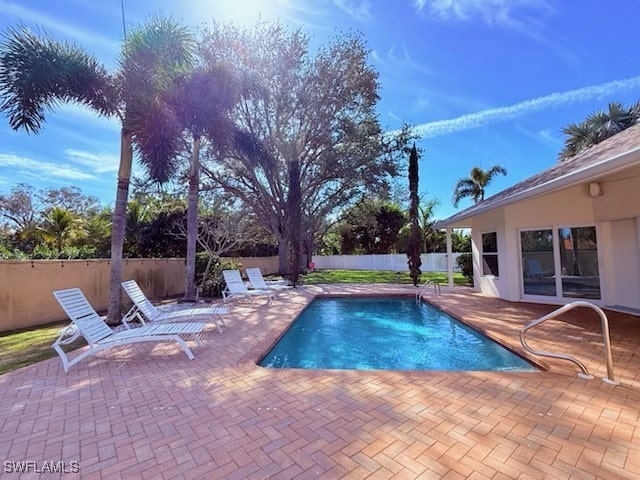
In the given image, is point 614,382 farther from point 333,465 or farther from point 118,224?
point 118,224

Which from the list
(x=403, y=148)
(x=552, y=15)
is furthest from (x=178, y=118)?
(x=403, y=148)

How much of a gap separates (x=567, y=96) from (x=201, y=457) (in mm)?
26808

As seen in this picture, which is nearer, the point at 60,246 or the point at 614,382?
the point at 614,382

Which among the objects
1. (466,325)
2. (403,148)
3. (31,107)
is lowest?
(466,325)

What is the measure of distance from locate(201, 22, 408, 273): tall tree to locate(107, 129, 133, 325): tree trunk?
26.2 ft

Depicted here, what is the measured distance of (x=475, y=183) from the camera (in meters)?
32.8

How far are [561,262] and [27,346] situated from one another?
1392 cm

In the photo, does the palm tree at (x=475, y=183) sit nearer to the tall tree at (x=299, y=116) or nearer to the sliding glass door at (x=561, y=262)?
the tall tree at (x=299, y=116)

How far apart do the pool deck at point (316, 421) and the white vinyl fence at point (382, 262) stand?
22.1 metres

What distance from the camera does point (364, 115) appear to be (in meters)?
21.1

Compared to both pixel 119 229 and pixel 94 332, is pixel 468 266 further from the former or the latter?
pixel 94 332

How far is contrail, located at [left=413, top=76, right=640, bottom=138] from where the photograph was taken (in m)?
19.5

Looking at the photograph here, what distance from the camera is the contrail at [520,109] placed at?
19531 mm

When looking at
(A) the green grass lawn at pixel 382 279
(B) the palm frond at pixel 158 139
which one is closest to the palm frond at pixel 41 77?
(B) the palm frond at pixel 158 139
